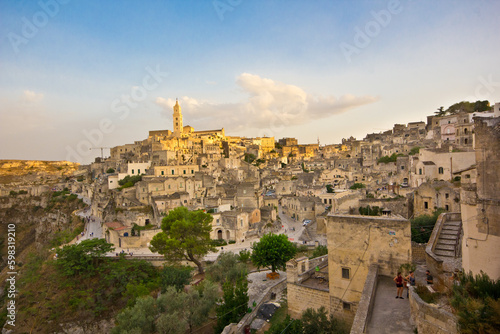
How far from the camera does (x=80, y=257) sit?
920 inches

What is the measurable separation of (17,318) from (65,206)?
3100 centimetres

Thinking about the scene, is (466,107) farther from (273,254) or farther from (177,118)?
(177,118)

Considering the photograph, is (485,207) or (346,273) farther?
(346,273)

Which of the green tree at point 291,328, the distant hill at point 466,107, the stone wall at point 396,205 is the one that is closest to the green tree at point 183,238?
the green tree at point 291,328

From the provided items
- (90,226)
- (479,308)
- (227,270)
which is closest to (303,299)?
(227,270)

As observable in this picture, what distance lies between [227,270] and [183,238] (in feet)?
20.8

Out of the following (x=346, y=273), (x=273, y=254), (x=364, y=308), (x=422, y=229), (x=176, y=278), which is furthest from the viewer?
(x=176, y=278)

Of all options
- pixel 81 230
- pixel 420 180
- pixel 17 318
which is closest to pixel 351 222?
pixel 420 180

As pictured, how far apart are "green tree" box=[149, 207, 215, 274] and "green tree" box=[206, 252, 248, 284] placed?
359 centimetres

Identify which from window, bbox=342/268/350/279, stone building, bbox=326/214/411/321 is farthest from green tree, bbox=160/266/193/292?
window, bbox=342/268/350/279

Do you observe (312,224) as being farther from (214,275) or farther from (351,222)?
(351,222)

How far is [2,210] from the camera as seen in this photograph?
53469 mm

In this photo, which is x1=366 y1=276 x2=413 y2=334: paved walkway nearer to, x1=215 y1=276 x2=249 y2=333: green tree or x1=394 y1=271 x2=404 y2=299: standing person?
x1=394 y1=271 x2=404 y2=299: standing person

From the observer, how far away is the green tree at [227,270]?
18.4 m
